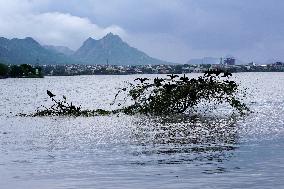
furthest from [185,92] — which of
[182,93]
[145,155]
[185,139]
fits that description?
[145,155]

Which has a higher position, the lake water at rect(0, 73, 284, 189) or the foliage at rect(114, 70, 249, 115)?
the foliage at rect(114, 70, 249, 115)

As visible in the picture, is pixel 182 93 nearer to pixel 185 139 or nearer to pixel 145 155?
pixel 185 139

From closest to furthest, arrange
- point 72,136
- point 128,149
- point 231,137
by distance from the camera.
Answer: point 128,149 < point 231,137 < point 72,136

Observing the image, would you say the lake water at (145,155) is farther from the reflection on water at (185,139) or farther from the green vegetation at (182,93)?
the green vegetation at (182,93)

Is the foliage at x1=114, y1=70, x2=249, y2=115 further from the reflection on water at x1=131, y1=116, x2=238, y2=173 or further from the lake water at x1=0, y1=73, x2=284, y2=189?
the lake water at x1=0, y1=73, x2=284, y2=189

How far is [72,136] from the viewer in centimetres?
4644

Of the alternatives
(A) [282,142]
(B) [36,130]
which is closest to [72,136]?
(B) [36,130]

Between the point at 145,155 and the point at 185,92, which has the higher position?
the point at 185,92

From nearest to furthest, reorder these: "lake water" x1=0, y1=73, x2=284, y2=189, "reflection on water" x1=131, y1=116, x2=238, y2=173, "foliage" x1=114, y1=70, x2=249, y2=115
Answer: "lake water" x1=0, y1=73, x2=284, y2=189 < "reflection on water" x1=131, y1=116, x2=238, y2=173 < "foliage" x1=114, y1=70, x2=249, y2=115

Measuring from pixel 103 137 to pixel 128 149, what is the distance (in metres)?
8.27

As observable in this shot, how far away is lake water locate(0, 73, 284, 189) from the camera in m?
26.2

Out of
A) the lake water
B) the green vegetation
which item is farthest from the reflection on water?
the green vegetation

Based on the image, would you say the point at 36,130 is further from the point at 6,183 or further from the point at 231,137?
the point at 6,183

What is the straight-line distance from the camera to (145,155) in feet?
112
